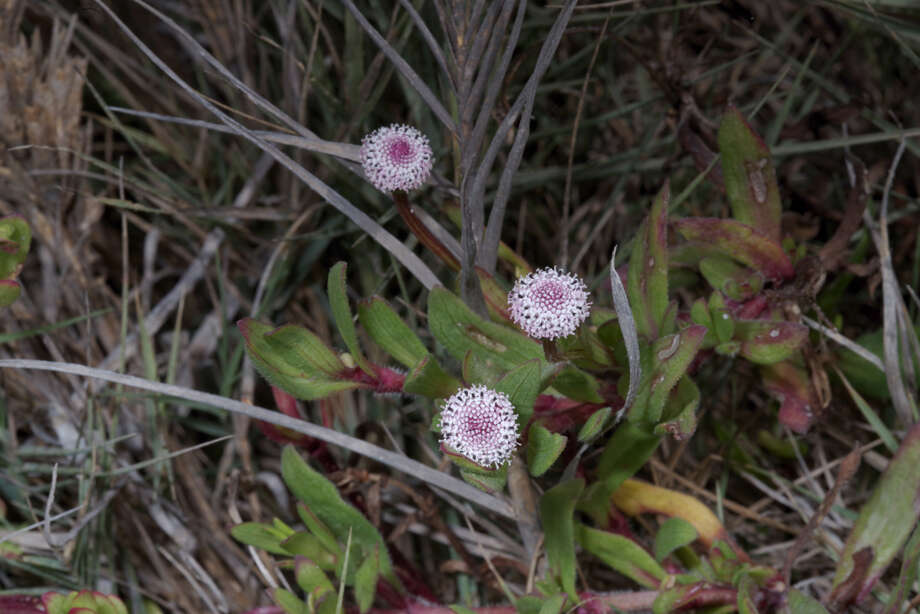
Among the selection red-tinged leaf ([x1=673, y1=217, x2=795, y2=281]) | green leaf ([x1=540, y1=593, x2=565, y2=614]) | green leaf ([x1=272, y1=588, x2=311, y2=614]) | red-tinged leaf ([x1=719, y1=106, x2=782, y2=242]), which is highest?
red-tinged leaf ([x1=719, y1=106, x2=782, y2=242])

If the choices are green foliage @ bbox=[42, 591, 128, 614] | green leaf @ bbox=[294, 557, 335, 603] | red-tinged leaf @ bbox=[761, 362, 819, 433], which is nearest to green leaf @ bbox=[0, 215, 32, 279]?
green foliage @ bbox=[42, 591, 128, 614]

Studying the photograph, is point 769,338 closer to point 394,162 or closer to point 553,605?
point 553,605

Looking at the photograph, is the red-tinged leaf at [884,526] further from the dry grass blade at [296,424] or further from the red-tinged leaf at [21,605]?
the red-tinged leaf at [21,605]

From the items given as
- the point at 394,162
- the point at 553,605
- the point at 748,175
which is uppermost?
the point at 748,175

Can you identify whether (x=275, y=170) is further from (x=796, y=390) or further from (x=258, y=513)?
(x=796, y=390)

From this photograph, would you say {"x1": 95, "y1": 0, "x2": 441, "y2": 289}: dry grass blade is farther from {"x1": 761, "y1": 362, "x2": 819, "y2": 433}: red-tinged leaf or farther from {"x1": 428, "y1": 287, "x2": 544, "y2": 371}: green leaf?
{"x1": 761, "y1": 362, "x2": 819, "y2": 433}: red-tinged leaf

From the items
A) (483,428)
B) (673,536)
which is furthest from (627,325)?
(673,536)
